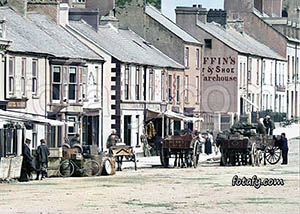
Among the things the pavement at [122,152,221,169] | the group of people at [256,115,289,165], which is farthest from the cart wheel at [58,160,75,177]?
the group of people at [256,115,289,165]

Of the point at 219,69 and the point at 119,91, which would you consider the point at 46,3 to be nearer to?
the point at 119,91

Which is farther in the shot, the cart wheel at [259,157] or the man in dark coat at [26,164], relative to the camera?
the cart wheel at [259,157]

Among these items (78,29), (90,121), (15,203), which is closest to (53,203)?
(15,203)

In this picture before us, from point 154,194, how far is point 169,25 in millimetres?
48260

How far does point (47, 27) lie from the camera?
65438 mm

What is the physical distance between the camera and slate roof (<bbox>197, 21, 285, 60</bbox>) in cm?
9500

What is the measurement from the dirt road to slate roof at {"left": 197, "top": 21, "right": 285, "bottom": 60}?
43795 millimetres

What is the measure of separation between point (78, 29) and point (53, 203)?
35981 millimetres

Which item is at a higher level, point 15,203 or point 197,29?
point 197,29

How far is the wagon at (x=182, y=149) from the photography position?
54.5 m

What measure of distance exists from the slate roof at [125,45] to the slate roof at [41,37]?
283 cm

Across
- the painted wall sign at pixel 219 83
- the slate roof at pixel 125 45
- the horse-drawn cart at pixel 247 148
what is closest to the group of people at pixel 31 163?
the horse-drawn cart at pixel 247 148

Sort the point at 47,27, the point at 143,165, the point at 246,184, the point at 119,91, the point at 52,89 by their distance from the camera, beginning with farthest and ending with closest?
the point at 119,91 → the point at 47,27 → the point at 52,89 → the point at 143,165 → the point at 246,184

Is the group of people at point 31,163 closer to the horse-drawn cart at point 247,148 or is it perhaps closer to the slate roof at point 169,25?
the horse-drawn cart at point 247,148
